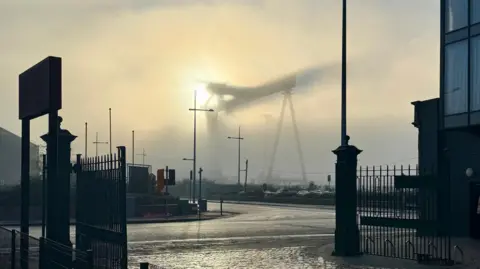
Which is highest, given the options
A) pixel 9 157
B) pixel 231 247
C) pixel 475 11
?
pixel 475 11

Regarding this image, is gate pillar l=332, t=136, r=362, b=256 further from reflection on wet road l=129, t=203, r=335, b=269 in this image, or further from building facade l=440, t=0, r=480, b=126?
building facade l=440, t=0, r=480, b=126

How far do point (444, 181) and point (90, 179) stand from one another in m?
17.1

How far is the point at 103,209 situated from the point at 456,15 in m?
18.5

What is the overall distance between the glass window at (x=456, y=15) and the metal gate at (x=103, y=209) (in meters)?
16.9

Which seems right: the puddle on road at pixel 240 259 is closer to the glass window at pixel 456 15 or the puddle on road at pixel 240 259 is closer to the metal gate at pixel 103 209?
the metal gate at pixel 103 209

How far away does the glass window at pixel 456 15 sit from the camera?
24.4 metres

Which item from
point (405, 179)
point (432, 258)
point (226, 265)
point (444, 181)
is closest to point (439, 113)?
point (444, 181)

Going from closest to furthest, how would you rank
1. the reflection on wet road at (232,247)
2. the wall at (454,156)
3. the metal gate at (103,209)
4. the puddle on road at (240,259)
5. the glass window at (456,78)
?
1. the metal gate at (103,209)
2. the puddle on road at (240,259)
3. the reflection on wet road at (232,247)
4. the glass window at (456,78)
5. the wall at (454,156)

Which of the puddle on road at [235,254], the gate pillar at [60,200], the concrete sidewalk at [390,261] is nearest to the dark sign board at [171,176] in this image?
the puddle on road at [235,254]

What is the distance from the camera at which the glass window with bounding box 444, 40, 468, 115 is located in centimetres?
2436

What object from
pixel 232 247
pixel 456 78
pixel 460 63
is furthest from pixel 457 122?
pixel 232 247

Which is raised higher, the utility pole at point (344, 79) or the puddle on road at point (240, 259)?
the utility pole at point (344, 79)

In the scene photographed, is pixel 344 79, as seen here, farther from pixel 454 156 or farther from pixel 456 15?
pixel 454 156

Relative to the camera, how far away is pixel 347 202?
1956 cm
